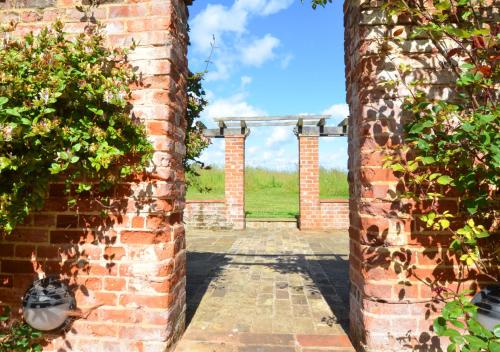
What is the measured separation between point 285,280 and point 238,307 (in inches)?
50.8

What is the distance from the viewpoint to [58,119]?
1916 mm

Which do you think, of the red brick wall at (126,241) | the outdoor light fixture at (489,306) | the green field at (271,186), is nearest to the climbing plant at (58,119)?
the red brick wall at (126,241)

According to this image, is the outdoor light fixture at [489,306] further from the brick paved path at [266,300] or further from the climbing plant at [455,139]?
the brick paved path at [266,300]

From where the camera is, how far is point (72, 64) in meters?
2.02

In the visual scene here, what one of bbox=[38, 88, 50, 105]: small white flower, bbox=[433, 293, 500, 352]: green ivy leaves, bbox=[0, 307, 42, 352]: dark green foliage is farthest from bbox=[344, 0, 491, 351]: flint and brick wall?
bbox=[0, 307, 42, 352]: dark green foliage

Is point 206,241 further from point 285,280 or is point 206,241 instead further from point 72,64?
point 72,64

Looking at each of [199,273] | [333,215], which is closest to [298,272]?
[199,273]

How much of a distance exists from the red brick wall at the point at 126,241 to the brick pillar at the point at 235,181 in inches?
332

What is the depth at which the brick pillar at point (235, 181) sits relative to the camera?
1088cm

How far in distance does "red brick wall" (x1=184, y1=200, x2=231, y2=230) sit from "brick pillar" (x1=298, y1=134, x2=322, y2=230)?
2690 millimetres

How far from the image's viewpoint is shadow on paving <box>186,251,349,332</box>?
11.4 ft

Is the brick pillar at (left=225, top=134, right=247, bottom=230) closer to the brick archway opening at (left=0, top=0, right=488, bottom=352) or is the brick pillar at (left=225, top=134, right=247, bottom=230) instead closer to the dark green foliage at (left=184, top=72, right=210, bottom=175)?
the dark green foliage at (left=184, top=72, right=210, bottom=175)

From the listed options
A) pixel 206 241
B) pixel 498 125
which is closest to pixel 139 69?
pixel 498 125

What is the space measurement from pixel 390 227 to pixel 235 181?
349 inches
